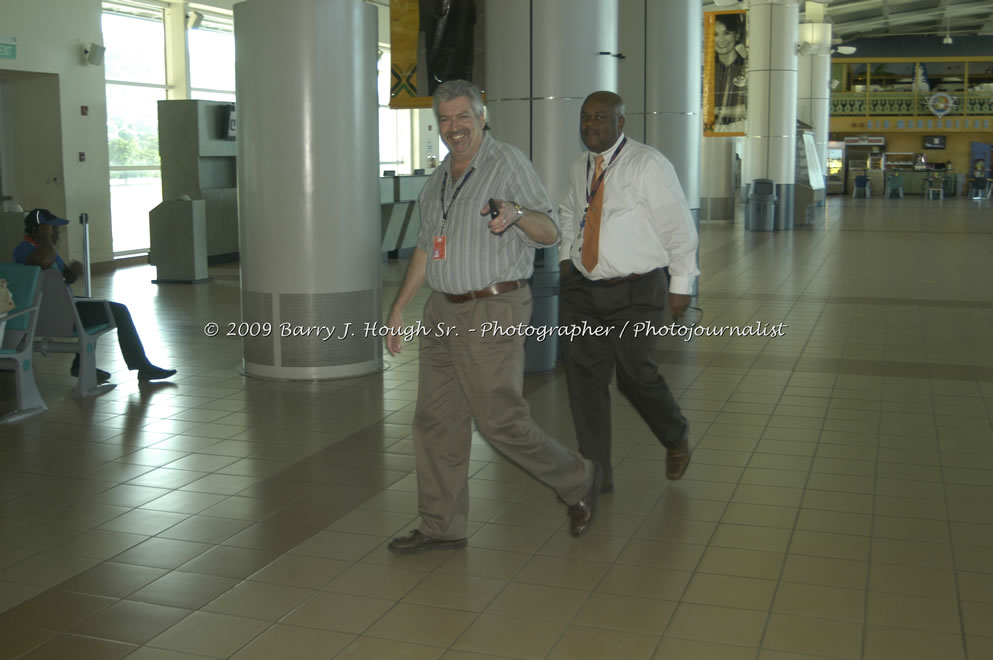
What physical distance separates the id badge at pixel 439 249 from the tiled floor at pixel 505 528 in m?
1.09

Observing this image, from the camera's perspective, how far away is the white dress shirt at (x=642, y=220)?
4.34 m

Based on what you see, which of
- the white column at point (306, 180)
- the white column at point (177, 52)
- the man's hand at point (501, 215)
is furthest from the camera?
the white column at point (177, 52)

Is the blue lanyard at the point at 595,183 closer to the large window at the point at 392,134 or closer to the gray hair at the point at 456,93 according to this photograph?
the gray hair at the point at 456,93

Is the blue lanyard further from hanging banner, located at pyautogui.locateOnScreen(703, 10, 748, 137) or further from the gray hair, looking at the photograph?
hanging banner, located at pyautogui.locateOnScreen(703, 10, 748, 137)

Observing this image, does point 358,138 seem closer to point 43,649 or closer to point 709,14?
point 43,649

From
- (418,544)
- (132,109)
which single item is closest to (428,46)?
(418,544)

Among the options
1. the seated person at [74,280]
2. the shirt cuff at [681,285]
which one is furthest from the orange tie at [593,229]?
the seated person at [74,280]

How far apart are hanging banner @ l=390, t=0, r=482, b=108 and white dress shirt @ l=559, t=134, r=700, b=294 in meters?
4.24

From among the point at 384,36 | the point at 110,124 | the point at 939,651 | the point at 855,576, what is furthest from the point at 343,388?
the point at 384,36

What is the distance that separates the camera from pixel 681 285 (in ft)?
14.3

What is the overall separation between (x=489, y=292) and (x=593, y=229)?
756 mm

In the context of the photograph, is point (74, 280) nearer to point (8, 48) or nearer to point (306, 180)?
point (306, 180)

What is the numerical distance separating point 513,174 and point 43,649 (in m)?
2.11

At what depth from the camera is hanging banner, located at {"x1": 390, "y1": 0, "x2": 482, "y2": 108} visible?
27.8ft
